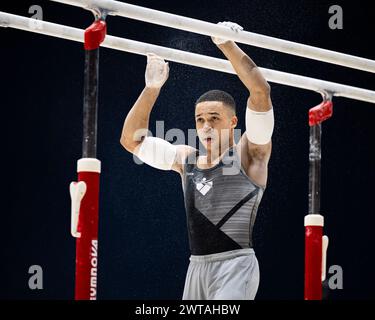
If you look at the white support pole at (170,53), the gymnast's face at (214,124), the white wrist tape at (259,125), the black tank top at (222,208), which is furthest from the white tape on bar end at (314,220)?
the white support pole at (170,53)

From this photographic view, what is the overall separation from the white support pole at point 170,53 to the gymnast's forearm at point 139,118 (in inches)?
9.7

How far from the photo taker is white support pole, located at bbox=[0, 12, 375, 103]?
4098mm

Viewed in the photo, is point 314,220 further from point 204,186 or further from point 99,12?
point 99,12

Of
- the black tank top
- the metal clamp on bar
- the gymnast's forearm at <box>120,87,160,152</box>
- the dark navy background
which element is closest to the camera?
the black tank top

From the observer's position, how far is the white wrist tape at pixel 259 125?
4094 mm

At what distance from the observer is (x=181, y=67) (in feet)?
25.9

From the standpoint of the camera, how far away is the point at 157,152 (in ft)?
14.6

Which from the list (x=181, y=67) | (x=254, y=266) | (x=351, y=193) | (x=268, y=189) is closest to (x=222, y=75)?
(x=181, y=67)

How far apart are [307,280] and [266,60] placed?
4223 millimetres

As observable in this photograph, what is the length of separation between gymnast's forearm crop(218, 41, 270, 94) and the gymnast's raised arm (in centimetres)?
41

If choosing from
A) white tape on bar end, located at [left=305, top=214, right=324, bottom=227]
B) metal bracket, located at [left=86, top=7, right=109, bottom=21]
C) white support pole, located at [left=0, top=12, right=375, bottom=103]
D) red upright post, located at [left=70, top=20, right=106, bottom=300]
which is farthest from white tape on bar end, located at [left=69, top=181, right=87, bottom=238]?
white tape on bar end, located at [left=305, top=214, right=324, bottom=227]

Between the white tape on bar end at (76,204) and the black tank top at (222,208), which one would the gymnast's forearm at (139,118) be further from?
the white tape on bar end at (76,204)
